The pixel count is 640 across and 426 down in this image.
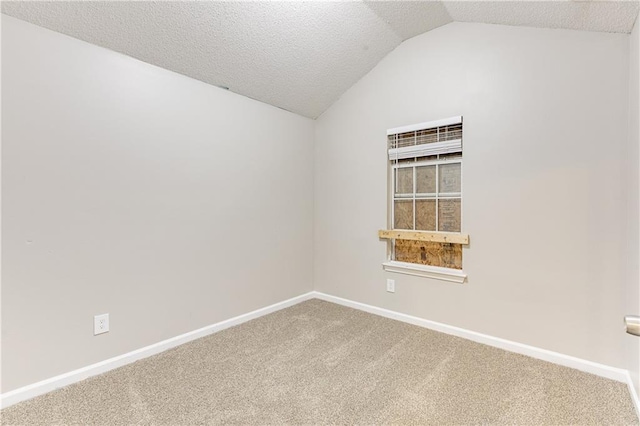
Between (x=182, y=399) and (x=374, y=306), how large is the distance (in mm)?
1884

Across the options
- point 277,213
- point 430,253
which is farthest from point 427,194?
point 277,213

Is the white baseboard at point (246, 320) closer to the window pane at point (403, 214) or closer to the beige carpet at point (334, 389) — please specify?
the beige carpet at point (334, 389)

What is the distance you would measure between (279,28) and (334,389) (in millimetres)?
2470

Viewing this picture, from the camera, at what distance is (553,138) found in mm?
2084

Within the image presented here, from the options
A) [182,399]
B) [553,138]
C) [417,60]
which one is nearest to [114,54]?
[182,399]

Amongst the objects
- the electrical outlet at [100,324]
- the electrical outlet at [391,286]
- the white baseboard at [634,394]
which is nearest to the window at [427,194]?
the electrical outlet at [391,286]

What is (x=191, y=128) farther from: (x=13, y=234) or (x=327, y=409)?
(x=327, y=409)

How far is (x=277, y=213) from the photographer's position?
10.3ft

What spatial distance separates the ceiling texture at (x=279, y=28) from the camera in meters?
1.77

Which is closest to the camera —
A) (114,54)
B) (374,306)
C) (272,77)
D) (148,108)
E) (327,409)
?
(327,409)

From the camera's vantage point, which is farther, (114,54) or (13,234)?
(114,54)

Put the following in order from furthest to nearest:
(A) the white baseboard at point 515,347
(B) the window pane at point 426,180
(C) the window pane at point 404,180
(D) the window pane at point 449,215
A: (C) the window pane at point 404,180 → (B) the window pane at point 426,180 → (D) the window pane at point 449,215 → (A) the white baseboard at point 515,347

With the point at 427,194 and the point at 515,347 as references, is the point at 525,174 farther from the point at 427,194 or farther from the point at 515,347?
the point at 515,347

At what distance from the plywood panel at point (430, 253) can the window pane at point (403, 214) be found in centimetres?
16
